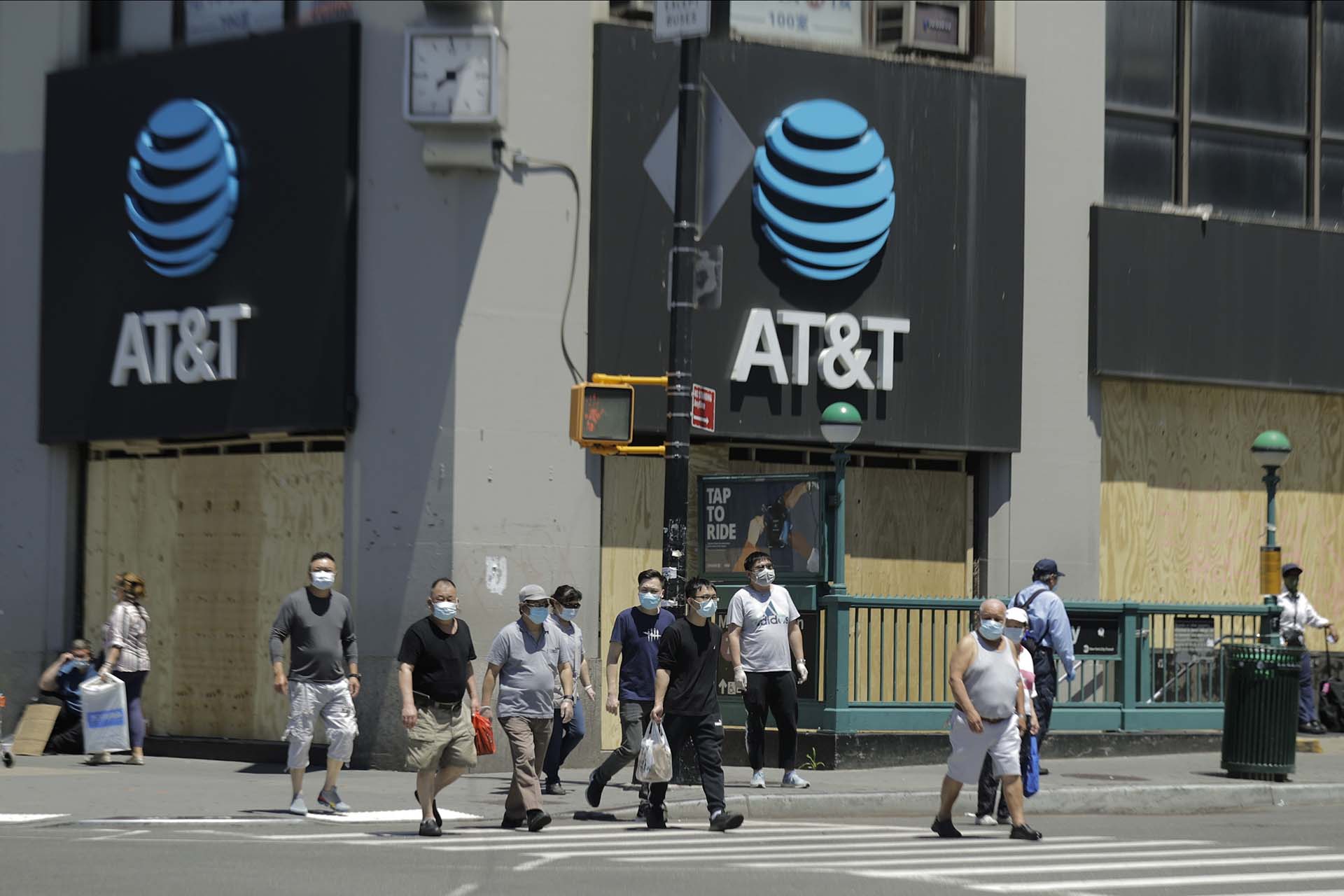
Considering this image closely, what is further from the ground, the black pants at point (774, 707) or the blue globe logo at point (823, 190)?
the blue globe logo at point (823, 190)

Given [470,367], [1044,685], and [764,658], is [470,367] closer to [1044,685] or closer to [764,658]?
[764,658]

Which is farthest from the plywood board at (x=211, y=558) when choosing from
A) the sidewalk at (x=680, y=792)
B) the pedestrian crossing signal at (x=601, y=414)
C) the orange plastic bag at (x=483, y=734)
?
the orange plastic bag at (x=483, y=734)

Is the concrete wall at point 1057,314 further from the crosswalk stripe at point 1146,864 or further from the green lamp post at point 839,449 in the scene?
the crosswalk stripe at point 1146,864

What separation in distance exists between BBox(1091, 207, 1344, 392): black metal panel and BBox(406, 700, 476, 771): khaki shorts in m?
9.93

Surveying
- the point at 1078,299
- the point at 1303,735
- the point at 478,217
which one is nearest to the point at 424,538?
the point at 478,217

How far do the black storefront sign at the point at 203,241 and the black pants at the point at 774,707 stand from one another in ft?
16.5

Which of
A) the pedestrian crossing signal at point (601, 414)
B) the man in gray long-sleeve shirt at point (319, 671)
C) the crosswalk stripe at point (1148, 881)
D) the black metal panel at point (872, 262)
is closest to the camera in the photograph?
the crosswalk stripe at point (1148, 881)

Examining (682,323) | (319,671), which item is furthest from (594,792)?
(682,323)

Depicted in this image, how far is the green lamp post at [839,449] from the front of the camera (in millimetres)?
19062

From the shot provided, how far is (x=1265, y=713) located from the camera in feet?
60.1

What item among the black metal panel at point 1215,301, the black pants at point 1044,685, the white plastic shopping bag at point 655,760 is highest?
the black metal panel at point 1215,301

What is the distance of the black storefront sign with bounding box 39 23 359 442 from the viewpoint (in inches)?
784

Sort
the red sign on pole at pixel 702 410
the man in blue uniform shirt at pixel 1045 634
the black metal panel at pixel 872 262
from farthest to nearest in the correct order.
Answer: the black metal panel at pixel 872 262 → the man in blue uniform shirt at pixel 1045 634 → the red sign on pole at pixel 702 410

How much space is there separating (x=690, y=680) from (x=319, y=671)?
2930 millimetres
